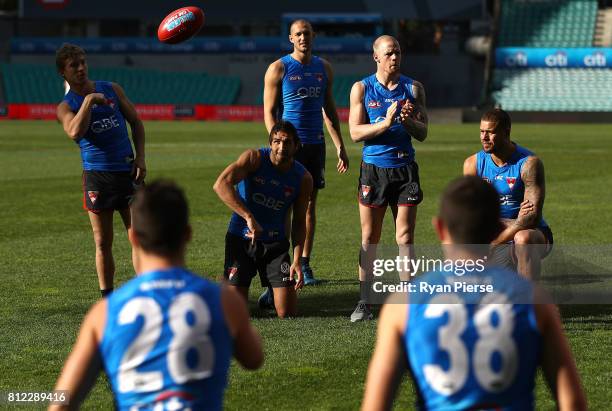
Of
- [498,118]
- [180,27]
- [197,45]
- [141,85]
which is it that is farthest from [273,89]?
[141,85]

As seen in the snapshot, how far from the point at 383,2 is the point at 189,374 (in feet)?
163

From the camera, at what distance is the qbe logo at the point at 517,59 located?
49.6m

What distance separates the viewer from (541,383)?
19.8ft

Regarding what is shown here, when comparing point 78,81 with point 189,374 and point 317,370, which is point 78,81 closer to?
point 317,370

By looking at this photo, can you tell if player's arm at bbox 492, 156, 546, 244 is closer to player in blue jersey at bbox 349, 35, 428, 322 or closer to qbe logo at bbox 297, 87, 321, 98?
player in blue jersey at bbox 349, 35, 428, 322

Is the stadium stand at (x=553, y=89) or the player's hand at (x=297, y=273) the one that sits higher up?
the player's hand at (x=297, y=273)

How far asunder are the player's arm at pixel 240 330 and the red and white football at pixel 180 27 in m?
7.49

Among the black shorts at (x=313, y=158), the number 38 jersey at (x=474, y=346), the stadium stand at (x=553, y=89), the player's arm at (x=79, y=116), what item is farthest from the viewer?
the stadium stand at (x=553, y=89)

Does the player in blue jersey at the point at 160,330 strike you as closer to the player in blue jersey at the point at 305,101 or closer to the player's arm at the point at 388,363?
the player's arm at the point at 388,363

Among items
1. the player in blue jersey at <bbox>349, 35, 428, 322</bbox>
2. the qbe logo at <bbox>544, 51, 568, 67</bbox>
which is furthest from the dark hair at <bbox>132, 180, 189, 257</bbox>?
the qbe logo at <bbox>544, 51, 568, 67</bbox>

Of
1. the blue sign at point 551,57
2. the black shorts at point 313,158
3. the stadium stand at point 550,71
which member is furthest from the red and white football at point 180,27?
the blue sign at point 551,57

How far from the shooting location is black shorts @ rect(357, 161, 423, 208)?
839 cm

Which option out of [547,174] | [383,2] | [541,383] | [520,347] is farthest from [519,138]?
[520,347]

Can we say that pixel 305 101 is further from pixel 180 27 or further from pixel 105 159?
pixel 105 159
